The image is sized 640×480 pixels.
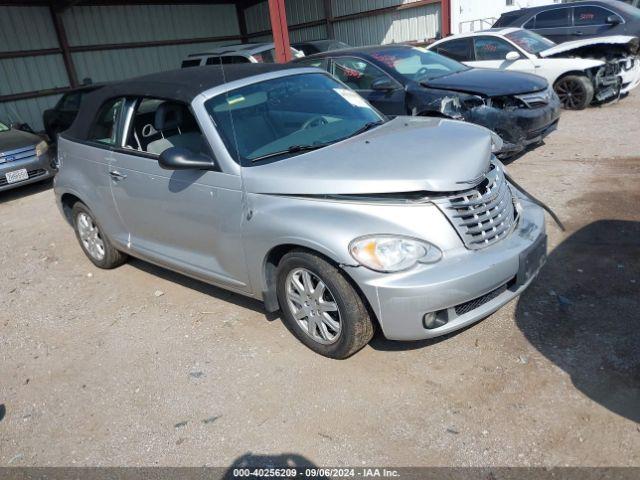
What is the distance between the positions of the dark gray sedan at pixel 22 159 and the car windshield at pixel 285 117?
237 inches

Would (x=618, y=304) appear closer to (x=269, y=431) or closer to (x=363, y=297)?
(x=363, y=297)

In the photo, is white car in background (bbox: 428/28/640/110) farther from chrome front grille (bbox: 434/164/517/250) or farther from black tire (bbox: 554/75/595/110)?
chrome front grille (bbox: 434/164/517/250)

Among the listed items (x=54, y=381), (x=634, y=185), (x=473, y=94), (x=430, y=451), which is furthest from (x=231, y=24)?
(x=430, y=451)

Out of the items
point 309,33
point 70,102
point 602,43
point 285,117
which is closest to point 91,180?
point 285,117

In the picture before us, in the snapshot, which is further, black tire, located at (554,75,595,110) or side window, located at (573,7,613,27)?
side window, located at (573,7,613,27)

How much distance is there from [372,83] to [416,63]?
771 millimetres

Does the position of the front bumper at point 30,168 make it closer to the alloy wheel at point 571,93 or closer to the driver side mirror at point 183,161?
the driver side mirror at point 183,161

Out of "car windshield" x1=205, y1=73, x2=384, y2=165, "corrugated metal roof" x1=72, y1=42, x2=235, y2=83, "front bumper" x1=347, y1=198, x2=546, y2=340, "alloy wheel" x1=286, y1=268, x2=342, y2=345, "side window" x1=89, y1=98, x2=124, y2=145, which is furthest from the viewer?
"corrugated metal roof" x1=72, y1=42, x2=235, y2=83

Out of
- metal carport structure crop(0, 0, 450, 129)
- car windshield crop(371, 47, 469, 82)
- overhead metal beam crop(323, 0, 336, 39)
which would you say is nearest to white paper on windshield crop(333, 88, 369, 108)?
car windshield crop(371, 47, 469, 82)

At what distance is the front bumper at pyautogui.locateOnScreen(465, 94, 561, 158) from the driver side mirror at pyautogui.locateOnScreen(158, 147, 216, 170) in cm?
403

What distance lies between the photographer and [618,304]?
3652mm

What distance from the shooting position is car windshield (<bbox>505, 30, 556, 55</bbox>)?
33.3 feet

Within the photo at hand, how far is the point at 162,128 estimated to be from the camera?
4262 mm

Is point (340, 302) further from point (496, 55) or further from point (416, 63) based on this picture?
point (496, 55)
